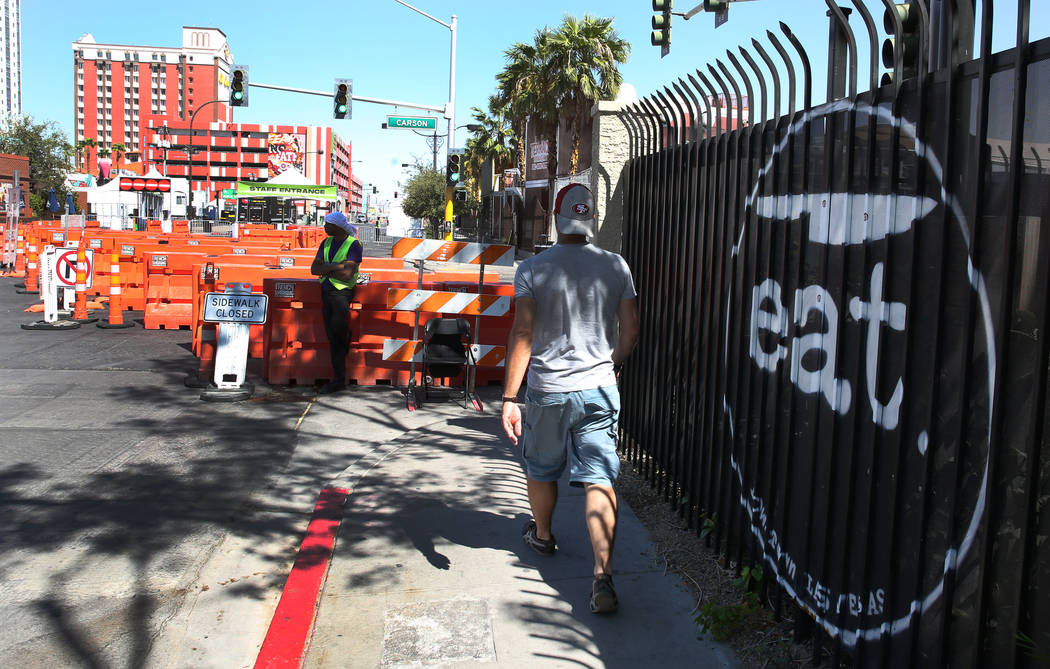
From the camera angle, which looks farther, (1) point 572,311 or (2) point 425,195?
(2) point 425,195

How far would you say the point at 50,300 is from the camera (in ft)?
45.4

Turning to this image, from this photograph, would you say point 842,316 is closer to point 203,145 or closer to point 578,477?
point 578,477

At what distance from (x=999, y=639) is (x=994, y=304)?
37.9 inches

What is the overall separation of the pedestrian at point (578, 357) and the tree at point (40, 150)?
89.5m

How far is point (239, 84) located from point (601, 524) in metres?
23.2

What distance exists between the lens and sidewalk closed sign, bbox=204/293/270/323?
29.1ft

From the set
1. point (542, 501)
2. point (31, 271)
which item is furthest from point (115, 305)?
point (542, 501)

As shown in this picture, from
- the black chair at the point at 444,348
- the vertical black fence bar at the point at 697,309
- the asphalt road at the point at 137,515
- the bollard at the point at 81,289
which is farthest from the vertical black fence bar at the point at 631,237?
the bollard at the point at 81,289

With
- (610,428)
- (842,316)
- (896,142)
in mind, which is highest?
(896,142)

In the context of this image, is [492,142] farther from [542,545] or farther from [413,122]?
[542,545]

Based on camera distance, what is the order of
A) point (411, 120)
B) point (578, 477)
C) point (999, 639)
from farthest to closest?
point (411, 120), point (578, 477), point (999, 639)

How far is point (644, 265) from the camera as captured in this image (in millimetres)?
6281

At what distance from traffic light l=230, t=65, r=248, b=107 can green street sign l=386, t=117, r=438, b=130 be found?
4.52 m

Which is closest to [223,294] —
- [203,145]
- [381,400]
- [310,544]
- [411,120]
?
[381,400]
